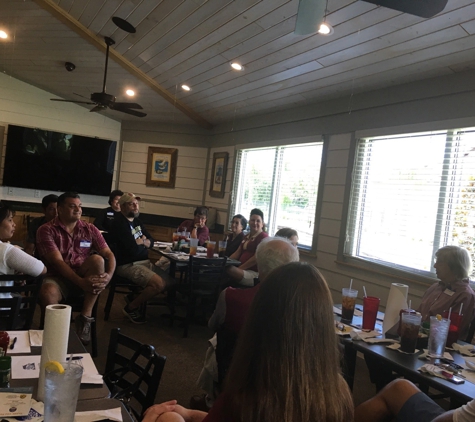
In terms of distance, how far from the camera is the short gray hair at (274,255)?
2102mm

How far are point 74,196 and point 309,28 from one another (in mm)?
2152

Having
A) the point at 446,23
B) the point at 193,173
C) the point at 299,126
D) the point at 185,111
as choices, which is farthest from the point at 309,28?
the point at 193,173

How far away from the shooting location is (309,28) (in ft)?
7.38

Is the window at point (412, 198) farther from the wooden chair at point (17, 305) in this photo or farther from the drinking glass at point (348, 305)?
the wooden chair at point (17, 305)

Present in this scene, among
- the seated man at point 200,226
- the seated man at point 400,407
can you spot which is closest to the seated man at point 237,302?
the seated man at point 400,407

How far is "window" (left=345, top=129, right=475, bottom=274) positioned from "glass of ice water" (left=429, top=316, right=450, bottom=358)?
5.29 feet

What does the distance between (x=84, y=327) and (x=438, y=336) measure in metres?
2.55

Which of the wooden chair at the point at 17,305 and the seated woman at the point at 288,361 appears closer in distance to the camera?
the seated woman at the point at 288,361

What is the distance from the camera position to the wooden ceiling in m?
3.09

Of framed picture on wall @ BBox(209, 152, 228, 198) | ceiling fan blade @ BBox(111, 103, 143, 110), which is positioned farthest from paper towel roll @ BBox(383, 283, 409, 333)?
framed picture on wall @ BBox(209, 152, 228, 198)

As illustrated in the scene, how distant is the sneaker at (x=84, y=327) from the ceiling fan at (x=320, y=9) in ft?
8.44

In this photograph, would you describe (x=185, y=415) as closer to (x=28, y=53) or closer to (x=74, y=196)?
(x=74, y=196)

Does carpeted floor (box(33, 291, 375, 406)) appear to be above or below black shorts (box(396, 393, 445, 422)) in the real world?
below

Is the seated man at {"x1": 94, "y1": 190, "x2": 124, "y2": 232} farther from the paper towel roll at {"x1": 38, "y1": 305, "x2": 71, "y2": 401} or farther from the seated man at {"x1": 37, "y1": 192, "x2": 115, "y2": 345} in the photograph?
the paper towel roll at {"x1": 38, "y1": 305, "x2": 71, "y2": 401}
